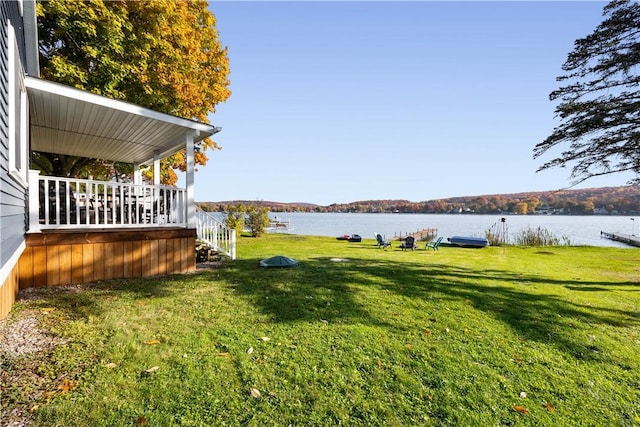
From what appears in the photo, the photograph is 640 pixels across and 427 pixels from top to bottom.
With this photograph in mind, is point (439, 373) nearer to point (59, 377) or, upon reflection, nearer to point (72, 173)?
point (59, 377)

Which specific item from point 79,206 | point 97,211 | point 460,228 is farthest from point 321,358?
point 460,228

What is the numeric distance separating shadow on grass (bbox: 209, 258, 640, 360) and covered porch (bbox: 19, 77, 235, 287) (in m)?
1.69

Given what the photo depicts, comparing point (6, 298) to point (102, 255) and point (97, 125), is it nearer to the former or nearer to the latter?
point (102, 255)

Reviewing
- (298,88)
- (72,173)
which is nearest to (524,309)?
(72,173)

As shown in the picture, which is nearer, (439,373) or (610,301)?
(439,373)

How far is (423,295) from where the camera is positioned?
612 cm

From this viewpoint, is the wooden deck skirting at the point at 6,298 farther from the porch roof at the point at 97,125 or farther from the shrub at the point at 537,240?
the shrub at the point at 537,240

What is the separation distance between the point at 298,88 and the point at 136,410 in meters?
20.2

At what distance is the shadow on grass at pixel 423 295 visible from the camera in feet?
15.5

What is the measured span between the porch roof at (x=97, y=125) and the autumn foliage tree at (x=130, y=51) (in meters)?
1.98

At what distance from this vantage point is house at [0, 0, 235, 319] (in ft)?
13.1

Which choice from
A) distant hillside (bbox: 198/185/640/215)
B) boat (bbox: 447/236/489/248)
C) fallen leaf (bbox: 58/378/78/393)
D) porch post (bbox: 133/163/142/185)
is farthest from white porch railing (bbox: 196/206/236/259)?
distant hillside (bbox: 198/185/640/215)

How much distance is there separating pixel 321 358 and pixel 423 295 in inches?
132

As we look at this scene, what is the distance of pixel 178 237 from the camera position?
23.8 ft
